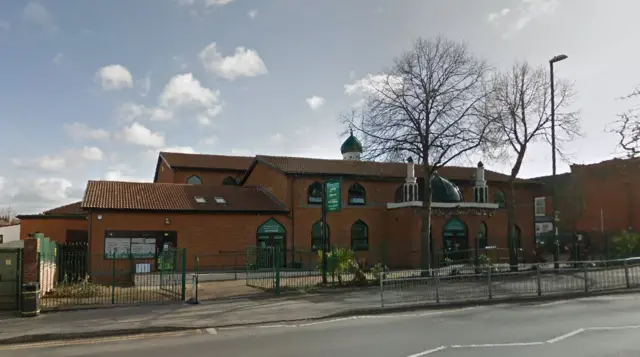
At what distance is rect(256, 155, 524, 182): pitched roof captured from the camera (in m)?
36.0

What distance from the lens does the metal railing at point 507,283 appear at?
16.8 meters

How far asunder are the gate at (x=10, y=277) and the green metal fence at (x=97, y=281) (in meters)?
0.72

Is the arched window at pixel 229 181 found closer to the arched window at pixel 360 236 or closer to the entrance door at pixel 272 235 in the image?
the entrance door at pixel 272 235

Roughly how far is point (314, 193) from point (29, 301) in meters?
22.7

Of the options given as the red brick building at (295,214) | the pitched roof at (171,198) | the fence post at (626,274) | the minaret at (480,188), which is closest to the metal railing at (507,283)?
the fence post at (626,274)

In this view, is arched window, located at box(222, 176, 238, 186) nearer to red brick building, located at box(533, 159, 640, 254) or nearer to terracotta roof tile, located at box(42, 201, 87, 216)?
terracotta roof tile, located at box(42, 201, 87, 216)

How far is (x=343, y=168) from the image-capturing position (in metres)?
37.5

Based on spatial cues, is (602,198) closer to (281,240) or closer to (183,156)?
(281,240)

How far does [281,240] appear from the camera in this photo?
3444cm

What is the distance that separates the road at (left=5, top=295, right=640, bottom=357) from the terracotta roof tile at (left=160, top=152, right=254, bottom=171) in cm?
3398

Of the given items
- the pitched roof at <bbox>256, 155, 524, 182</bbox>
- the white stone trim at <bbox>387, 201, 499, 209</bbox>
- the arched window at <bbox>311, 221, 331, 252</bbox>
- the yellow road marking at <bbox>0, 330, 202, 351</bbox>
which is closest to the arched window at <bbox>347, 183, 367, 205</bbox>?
the pitched roof at <bbox>256, 155, 524, 182</bbox>

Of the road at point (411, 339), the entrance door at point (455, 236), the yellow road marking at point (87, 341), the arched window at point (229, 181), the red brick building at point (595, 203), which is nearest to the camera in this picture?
the road at point (411, 339)

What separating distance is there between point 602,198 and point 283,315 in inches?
1589

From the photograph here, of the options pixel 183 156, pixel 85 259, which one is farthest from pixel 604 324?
pixel 183 156
